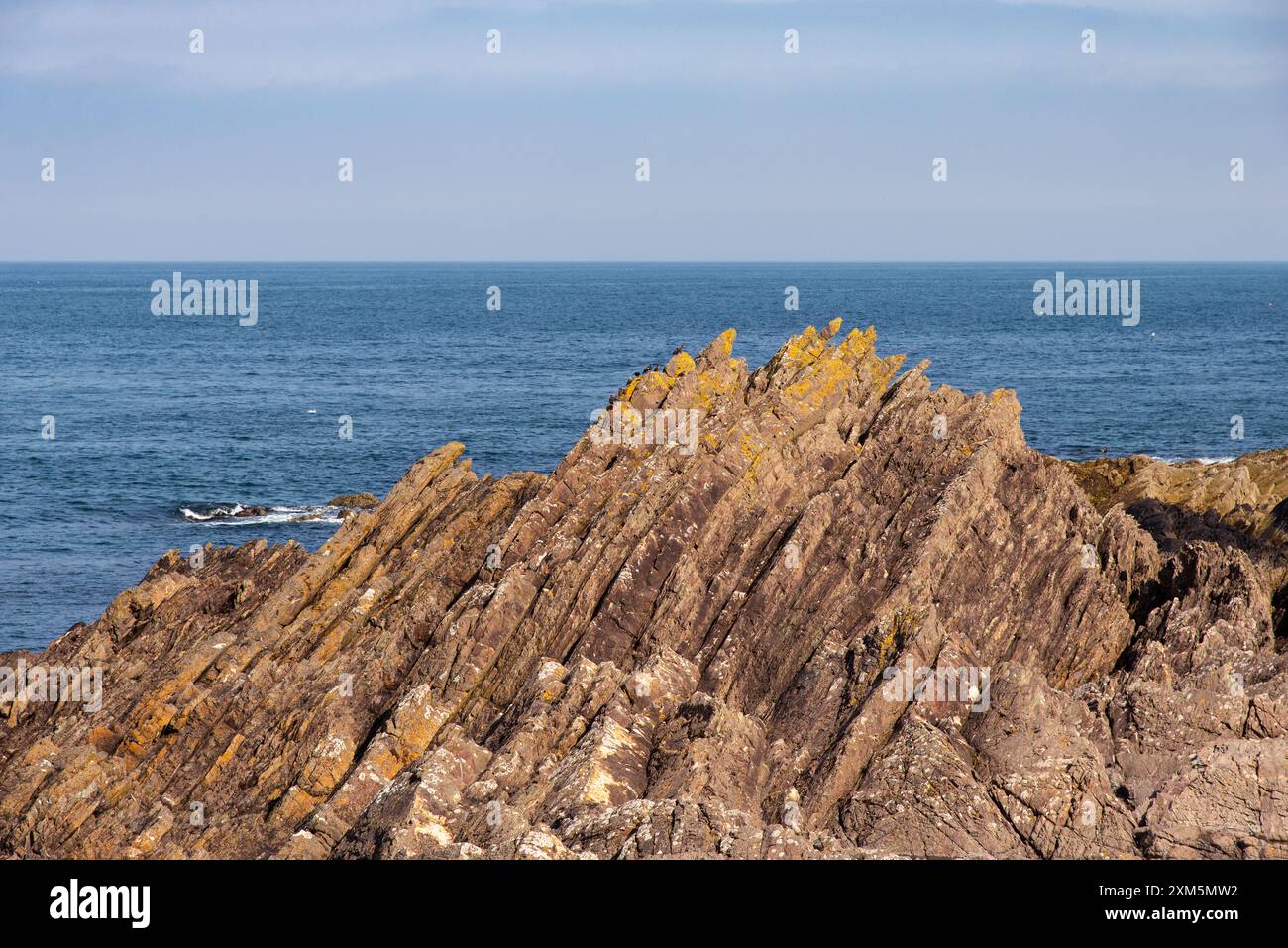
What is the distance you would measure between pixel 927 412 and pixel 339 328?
154 metres

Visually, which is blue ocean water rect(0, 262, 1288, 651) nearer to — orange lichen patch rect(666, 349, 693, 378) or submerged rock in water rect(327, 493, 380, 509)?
submerged rock in water rect(327, 493, 380, 509)

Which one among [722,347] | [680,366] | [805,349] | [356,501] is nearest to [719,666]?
[680,366]

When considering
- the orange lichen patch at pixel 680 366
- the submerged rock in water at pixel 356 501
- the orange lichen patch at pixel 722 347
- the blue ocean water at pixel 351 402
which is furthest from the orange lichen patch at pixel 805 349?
the submerged rock in water at pixel 356 501

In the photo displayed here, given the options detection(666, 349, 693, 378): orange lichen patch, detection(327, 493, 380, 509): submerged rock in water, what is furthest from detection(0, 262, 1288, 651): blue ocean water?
detection(666, 349, 693, 378): orange lichen patch

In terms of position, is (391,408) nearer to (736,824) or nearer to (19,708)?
(19,708)

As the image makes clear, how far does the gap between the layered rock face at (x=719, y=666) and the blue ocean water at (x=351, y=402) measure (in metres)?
21.8

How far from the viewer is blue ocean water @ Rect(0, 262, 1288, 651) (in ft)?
215

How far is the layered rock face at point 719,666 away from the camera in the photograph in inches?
731

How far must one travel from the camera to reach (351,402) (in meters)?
107

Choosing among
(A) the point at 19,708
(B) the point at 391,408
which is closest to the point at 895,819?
(A) the point at 19,708

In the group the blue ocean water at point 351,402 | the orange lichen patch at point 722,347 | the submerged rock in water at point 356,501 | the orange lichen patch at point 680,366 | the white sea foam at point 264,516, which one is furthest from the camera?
the submerged rock in water at point 356,501

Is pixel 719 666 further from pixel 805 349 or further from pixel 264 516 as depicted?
pixel 264 516

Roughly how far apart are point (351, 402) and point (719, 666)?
86004 mm

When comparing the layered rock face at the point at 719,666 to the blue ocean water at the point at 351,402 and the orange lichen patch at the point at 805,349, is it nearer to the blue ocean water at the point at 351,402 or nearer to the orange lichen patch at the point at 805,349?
the orange lichen patch at the point at 805,349
